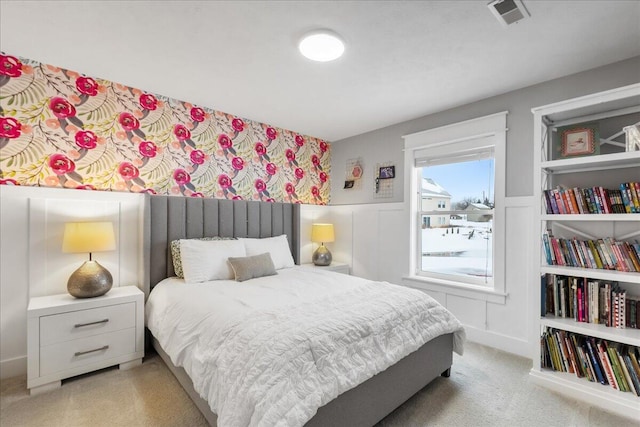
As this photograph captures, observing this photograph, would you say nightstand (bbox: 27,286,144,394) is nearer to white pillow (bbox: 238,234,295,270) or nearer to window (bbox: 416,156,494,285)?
white pillow (bbox: 238,234,295,270)

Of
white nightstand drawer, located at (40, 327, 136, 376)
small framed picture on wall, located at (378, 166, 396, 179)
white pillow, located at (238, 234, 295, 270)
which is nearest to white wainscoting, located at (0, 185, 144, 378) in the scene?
white nightstand drawer, located at (40, 327, 136, 376)

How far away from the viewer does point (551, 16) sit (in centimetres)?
174

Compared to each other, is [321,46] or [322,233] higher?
[321,46]

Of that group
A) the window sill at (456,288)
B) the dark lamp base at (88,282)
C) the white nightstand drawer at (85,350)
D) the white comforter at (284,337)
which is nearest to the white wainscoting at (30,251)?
the dark lamp base at (88,282)

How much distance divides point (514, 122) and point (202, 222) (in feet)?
10.5

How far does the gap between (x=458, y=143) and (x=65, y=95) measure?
12.1 ft

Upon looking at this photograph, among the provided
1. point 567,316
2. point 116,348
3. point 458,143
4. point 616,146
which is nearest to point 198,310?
point 116,348

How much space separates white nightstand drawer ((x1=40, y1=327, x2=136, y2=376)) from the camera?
2.02m

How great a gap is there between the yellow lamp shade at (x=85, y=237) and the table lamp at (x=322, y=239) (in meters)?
2.31

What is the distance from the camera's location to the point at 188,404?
6.20ft

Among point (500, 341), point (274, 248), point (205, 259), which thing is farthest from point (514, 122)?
point (205, 259)

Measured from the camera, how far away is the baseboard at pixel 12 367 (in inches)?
85.2

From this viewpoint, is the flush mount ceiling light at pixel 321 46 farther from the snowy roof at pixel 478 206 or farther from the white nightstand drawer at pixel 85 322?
the white nightstand drawer at pixel 85 322

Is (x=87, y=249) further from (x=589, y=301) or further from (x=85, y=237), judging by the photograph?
(x=589, y=301)
